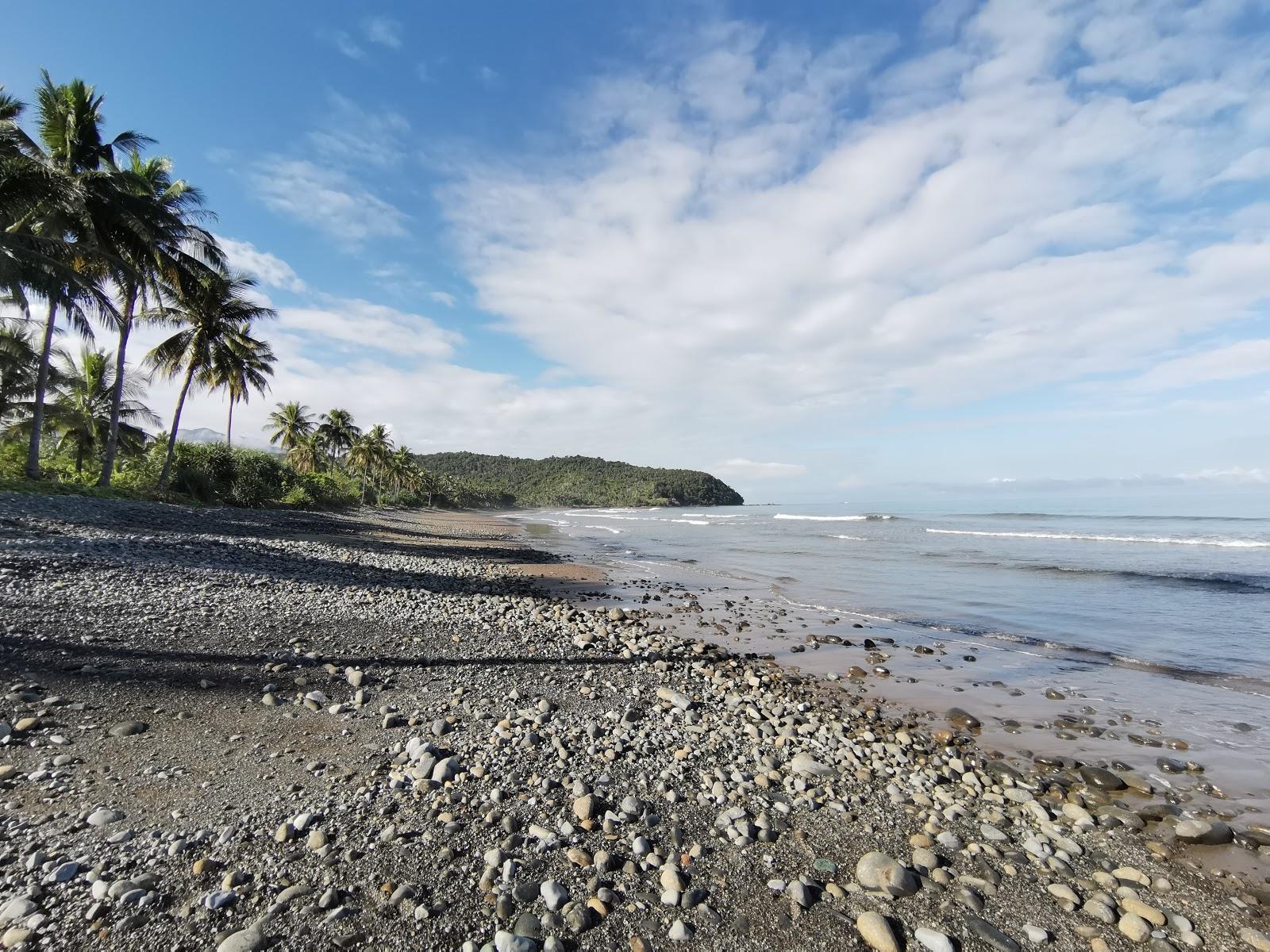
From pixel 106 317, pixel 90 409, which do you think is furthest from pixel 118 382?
pixel 90 409

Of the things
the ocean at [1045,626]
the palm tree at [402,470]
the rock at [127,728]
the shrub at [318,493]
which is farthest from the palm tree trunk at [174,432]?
the palm tree at [402,470]

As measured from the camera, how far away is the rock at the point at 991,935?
130 inches

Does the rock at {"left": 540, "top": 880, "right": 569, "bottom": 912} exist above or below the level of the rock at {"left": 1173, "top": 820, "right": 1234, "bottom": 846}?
above

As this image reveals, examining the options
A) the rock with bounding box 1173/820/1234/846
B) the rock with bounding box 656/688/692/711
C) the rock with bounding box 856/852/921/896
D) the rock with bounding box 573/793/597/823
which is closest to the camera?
the rock with bounding box 856/852/921/896

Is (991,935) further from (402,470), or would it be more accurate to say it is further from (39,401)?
(402,470)

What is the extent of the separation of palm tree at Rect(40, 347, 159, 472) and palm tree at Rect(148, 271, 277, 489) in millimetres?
4708

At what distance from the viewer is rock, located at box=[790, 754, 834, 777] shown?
5.32m

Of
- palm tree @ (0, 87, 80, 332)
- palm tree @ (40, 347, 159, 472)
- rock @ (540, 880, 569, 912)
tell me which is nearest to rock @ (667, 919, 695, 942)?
rock @ (540, 880, 569, 912)

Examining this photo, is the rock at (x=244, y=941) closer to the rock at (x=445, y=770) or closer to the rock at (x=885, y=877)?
the rock at (x=445, y=770)

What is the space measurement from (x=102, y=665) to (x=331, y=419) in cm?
6956

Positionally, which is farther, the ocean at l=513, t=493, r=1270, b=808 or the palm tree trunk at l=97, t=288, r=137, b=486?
the palm tree trunk at l=97, t=288, r=137, b=486

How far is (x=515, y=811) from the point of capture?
420cm

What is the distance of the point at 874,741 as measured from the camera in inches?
247

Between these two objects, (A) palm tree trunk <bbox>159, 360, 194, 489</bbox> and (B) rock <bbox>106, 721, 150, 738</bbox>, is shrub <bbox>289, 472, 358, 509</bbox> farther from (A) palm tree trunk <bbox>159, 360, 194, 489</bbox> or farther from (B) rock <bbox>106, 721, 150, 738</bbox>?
(B) rock <bbox>106, 721, 150, 738</bbox>
